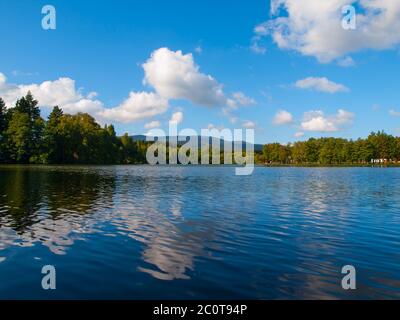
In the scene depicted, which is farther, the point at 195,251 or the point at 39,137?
the point at 39,137

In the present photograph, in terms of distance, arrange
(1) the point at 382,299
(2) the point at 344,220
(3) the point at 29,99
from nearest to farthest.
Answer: (1) the point at 382,299 < (2) the point at 344,220 < (3) the point at 29,99

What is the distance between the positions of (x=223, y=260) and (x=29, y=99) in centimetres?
16446

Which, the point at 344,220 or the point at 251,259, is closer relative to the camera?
the point at 251,259

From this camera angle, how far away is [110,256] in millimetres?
16938

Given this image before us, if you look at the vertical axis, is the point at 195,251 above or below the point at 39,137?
below

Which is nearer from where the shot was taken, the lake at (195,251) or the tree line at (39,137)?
the lake at (195,251)

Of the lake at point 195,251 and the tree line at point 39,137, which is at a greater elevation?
the tree line at point 39,137

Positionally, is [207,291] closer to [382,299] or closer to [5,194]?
[382,299]

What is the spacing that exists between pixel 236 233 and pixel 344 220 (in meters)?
11.1

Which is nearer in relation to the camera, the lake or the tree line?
the lake

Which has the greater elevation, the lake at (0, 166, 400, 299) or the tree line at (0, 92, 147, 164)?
the tree line at (0, 92, 147, 164)

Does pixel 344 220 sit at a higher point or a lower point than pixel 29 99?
lower
